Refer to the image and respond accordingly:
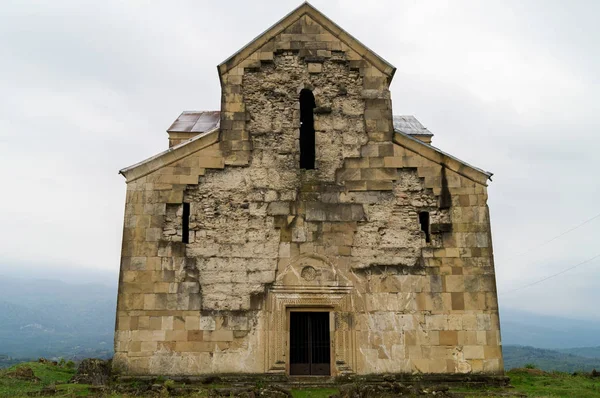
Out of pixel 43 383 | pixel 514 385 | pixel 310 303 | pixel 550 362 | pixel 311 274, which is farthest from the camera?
pixel 550 362

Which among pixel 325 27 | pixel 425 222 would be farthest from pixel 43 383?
pixel 325 27

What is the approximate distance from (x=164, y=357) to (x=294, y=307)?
317cm

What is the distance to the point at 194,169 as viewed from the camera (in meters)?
11.8

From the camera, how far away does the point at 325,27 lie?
1265 cm

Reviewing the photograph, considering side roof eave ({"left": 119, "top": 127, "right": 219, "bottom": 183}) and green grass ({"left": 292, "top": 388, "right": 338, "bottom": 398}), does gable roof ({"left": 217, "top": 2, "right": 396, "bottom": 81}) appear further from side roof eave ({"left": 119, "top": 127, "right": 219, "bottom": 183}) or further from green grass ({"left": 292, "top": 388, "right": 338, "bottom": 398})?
green grass ({"left": 292, "top": 388, "right": 338, "bottom": 398})

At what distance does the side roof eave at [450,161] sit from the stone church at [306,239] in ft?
0.09

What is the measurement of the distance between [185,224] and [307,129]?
13.2ft

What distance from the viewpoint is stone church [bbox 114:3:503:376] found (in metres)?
10.9

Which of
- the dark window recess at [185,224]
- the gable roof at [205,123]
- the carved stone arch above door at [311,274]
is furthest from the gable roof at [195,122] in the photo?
the carved stone arch above door at [311,274]

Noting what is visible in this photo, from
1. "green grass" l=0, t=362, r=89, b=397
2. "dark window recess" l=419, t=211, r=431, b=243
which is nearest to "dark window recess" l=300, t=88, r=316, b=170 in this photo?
"dark window recess" l=419, t=211, r=431, b=243

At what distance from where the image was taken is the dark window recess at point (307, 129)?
40.5 feet

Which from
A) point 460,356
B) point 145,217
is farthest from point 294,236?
point 460,356

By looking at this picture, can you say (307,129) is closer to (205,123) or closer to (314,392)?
(314,392)

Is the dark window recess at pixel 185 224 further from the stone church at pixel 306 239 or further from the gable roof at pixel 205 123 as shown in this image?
the gable roof at pixel 205 123
